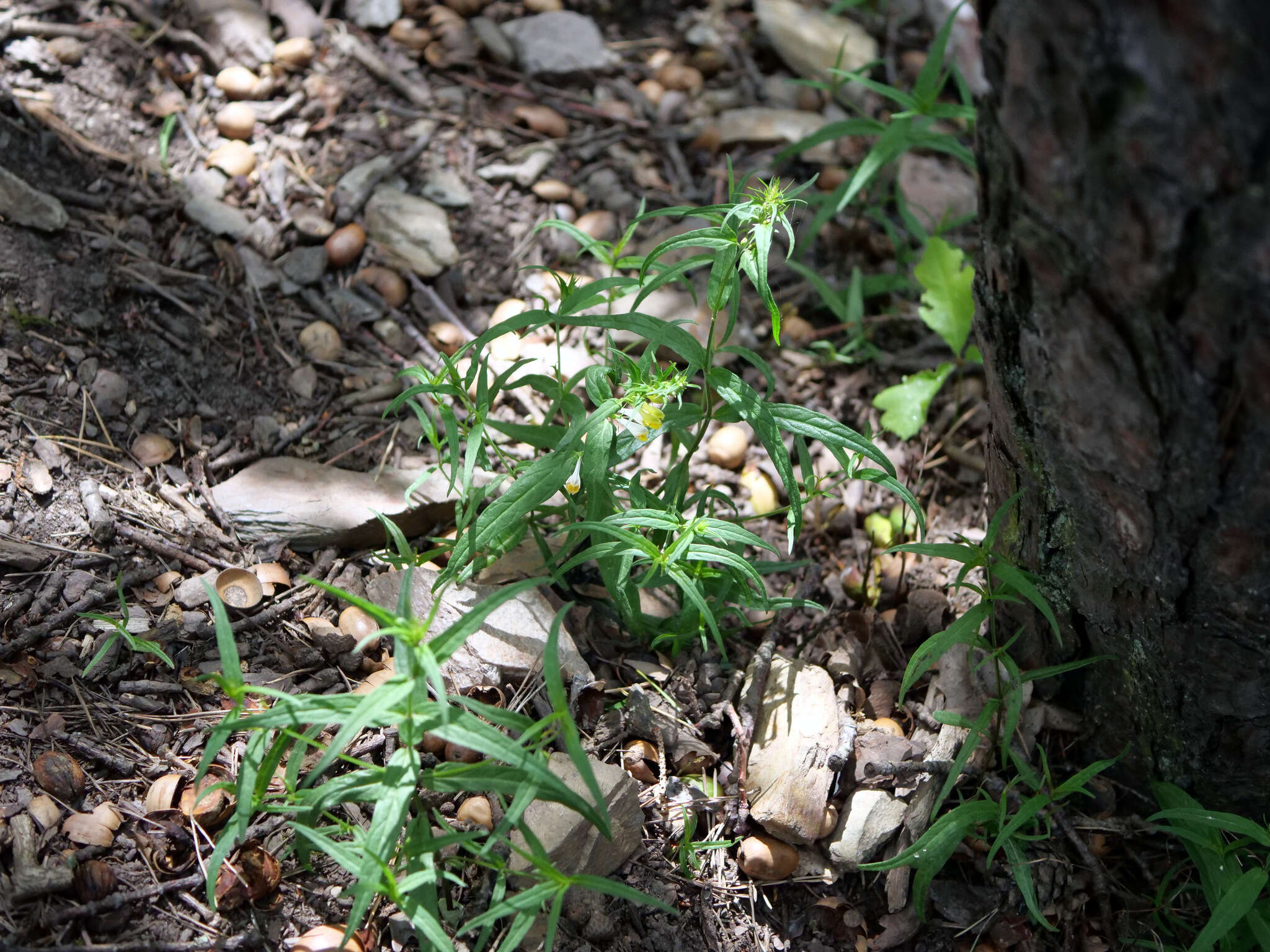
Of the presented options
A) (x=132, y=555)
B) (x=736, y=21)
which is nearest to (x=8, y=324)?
(x=132, y=555)

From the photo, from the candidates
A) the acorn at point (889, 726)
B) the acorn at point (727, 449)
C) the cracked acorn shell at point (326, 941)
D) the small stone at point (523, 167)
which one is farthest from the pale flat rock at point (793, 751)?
the small stone at point (523, 167)

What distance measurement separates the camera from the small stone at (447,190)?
3.12 m

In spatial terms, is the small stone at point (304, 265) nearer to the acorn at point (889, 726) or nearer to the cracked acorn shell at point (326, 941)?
Result: the cracked acorn shell at point (326, 941)

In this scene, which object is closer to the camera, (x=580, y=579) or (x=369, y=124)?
(x=580, y=579)

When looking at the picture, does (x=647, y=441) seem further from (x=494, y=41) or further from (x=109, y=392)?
(x=494, y=41)

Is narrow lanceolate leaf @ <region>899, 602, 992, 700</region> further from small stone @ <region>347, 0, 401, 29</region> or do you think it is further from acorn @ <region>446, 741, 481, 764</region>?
small stone @ <region>347, 0, 401, 29</region>

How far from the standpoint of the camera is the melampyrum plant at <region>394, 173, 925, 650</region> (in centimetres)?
187

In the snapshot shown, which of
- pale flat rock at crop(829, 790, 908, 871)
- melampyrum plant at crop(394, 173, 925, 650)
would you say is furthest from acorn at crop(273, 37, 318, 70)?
pale flat rock at crop(829, 790, 908, 871)

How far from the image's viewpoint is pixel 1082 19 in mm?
1276

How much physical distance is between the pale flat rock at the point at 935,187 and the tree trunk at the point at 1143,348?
1.51 meters

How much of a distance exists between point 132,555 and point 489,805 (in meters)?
1.00

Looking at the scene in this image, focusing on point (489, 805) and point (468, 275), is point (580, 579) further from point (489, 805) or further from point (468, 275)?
point (468, 275)

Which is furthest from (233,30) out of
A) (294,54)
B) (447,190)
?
(447,190)

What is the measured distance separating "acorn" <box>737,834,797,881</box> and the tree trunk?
0.74 meters
